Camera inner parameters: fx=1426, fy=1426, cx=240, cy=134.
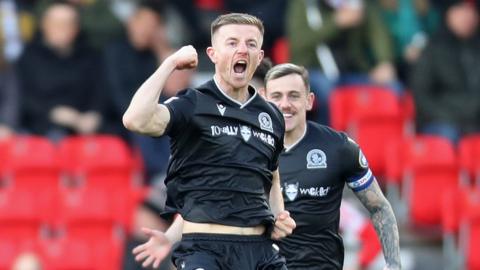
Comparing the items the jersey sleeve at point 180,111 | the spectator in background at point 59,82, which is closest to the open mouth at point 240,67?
the jersey sleeve at point 180,111

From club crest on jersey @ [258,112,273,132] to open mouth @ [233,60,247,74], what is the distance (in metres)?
0.26

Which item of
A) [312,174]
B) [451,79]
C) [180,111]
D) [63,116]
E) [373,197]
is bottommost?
[373,197]

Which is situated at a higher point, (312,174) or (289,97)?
(289,97)

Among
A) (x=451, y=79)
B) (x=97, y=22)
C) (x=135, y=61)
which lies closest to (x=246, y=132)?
(x=135, y=61)

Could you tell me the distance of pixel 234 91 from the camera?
7137 millimetres

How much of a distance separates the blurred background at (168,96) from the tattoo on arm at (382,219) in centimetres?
338

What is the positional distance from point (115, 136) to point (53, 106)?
0.62m

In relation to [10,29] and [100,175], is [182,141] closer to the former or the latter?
[100,175]

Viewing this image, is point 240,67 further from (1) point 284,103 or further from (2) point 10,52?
(2) point 10,52

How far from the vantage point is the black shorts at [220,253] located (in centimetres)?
689

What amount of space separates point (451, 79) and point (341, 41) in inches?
42.9

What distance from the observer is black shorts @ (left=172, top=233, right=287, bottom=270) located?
22.6 ft

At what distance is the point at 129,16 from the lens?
1405 centimetres

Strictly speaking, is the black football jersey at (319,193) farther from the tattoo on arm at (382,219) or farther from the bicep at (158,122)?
the bicep at (158,122)
